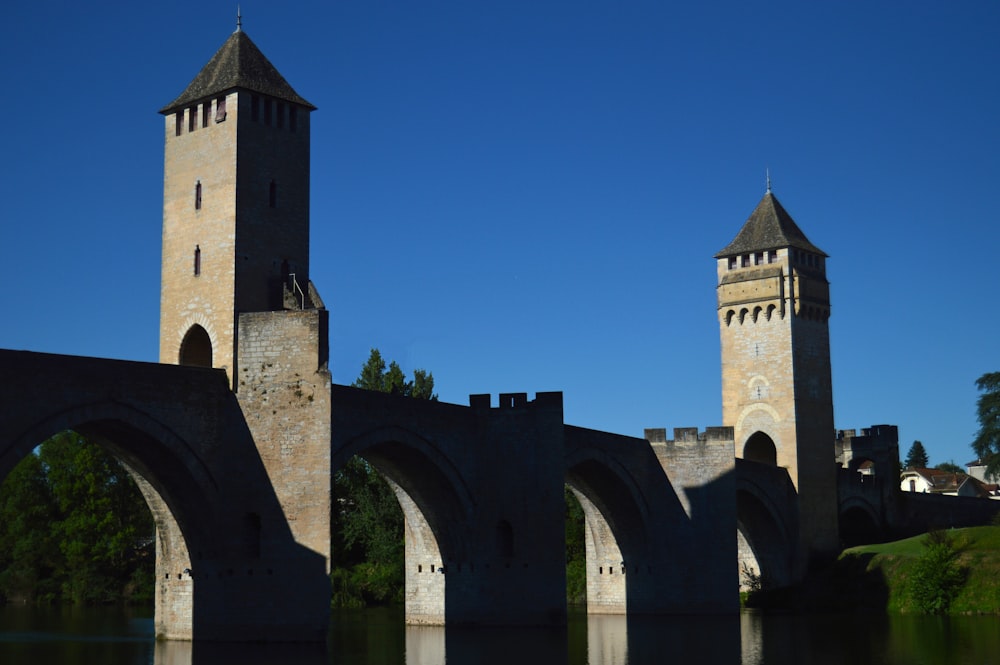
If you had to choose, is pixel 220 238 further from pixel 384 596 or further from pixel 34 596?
pixel 34 596

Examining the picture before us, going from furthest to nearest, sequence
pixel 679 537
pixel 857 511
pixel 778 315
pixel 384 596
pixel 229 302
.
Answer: pixel 857 511 → pixel 778 315 → pixel 384 596 → pixel 679 537 → pixel 229 302

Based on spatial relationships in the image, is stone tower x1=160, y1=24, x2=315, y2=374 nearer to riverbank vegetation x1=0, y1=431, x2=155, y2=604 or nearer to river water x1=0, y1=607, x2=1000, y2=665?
river water x1=0, y1=607, x2=1000, y2=665

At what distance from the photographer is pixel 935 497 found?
62.4 m

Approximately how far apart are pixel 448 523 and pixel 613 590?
35.8ft

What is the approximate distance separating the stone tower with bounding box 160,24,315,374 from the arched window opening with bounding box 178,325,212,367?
0.08 feet

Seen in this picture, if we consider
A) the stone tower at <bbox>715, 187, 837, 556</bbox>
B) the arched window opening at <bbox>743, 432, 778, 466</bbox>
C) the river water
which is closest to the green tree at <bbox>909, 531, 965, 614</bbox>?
the river water

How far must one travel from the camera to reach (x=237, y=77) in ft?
109

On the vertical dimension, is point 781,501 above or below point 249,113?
below

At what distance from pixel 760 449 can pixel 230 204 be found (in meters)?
30.8

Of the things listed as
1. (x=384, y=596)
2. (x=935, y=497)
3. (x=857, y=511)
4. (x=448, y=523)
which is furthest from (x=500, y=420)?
(x=935, y=497)

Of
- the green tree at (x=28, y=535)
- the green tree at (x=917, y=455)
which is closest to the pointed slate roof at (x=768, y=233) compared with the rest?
the green tree at (x=28, y=535)

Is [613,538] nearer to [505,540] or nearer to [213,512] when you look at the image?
[505,540]

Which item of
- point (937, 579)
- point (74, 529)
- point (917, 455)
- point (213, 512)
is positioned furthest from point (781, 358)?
point (917, 455)

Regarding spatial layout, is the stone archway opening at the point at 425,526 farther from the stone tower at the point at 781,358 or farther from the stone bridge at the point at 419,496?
the stone tower at the point at 781,358
